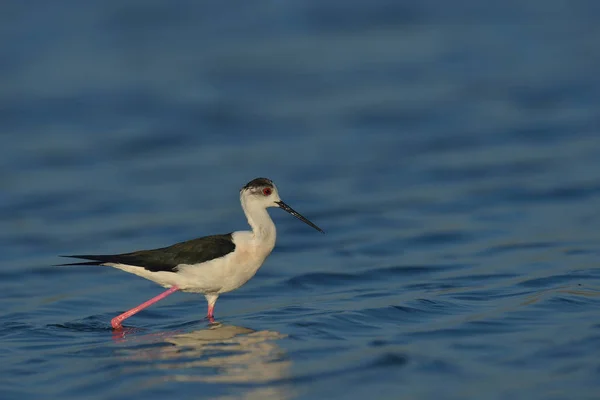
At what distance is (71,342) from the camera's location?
10070 mm

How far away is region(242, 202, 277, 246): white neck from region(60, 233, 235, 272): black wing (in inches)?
10.7

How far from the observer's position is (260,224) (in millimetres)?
11180

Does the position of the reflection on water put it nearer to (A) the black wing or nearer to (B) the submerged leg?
(B) the submerged leg

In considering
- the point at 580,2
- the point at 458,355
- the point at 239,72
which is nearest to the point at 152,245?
the point at 458,355

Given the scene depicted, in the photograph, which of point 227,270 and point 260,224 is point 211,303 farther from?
point 260,224

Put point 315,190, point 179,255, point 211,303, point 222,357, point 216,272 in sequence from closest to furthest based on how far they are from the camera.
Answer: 1. point 222,357
2. point 216,272
3. point 179,255
4. point 211,303
5. point 315,190

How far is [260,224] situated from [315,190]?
479 cm

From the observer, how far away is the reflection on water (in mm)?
8703

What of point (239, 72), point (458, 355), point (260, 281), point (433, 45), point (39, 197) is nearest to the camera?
point (458, 355)

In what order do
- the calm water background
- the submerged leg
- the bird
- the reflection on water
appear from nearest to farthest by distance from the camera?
the reflection on water, the calm water background, the bird, the submerged leg

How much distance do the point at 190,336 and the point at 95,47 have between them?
12.5m

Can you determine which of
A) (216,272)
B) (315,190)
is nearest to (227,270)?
(216,272)

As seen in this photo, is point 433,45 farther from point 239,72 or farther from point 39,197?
point 39,197

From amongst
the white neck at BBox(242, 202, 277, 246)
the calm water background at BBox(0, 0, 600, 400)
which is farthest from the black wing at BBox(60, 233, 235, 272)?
the calm water background at BBox(0, 0, 600, 400)
